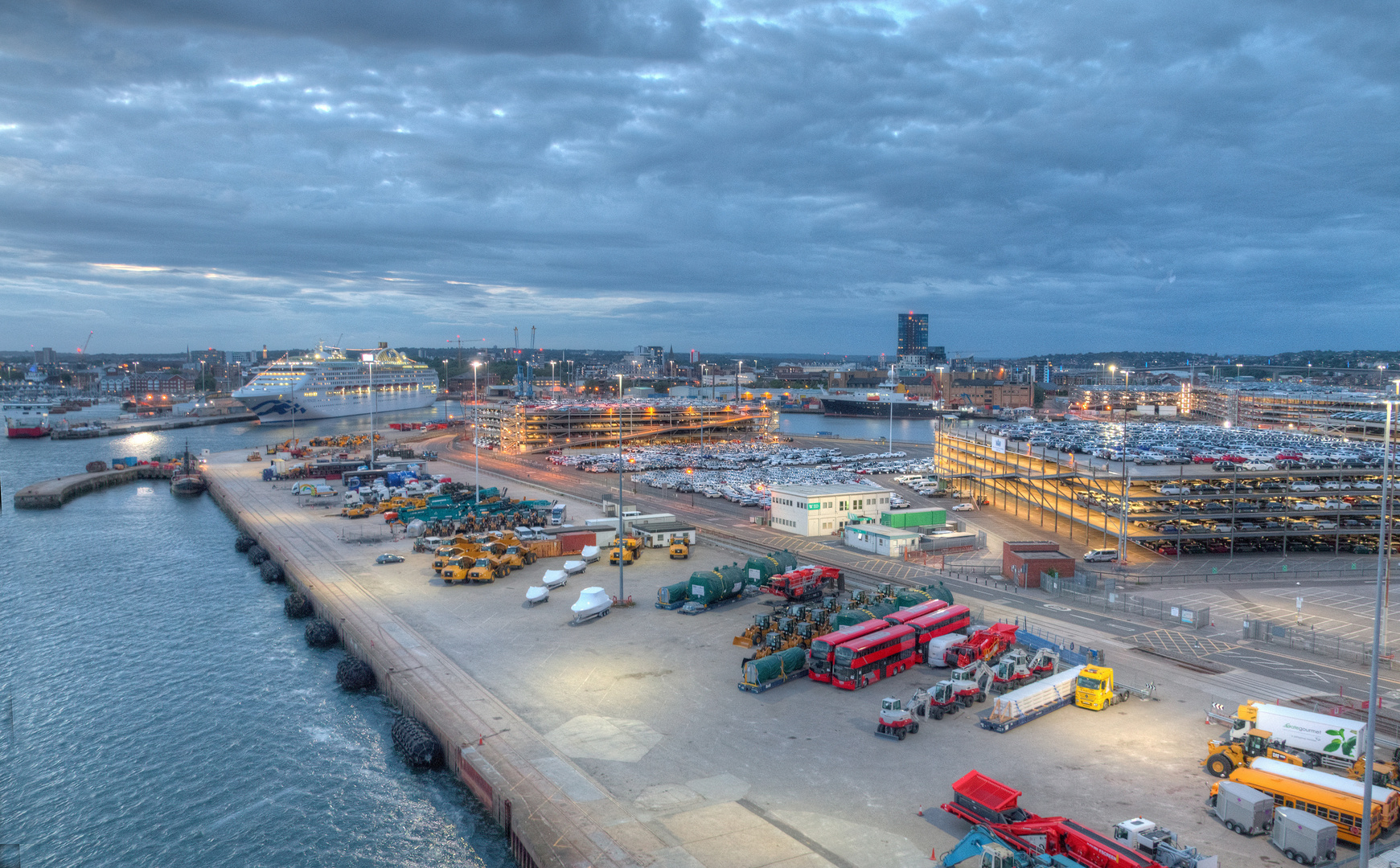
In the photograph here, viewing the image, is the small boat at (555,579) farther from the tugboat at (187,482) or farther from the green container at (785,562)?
the tugboat at (187,482)

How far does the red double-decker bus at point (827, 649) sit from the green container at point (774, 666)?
0.49 m

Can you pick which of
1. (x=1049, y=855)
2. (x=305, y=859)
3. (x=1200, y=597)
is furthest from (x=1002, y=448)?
(x=305, y=859)

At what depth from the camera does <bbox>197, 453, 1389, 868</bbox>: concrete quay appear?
19.3 meters

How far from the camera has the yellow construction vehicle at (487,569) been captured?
4362cm

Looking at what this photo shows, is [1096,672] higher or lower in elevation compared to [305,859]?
higher

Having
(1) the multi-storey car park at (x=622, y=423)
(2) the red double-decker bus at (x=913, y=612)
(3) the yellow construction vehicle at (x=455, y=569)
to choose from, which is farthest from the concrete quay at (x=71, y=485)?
(2) the red double-decker bus at (x=913, y=612)

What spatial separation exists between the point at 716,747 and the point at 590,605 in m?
13.9

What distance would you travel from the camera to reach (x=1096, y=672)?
2741 centimetres

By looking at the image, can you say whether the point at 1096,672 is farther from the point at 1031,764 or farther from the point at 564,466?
the point at 564,466

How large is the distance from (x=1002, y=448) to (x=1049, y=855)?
56.2 metres

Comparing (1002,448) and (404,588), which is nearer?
(404,588)

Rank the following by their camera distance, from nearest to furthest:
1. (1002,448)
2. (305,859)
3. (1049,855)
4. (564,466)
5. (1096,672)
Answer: (1049,855) → (305,859) → (1096,672) → (1002,448) → (564,466)

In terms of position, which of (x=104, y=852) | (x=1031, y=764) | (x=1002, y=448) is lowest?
(x=104, y=852)

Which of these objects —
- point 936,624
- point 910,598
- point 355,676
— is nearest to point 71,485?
point 355,676
